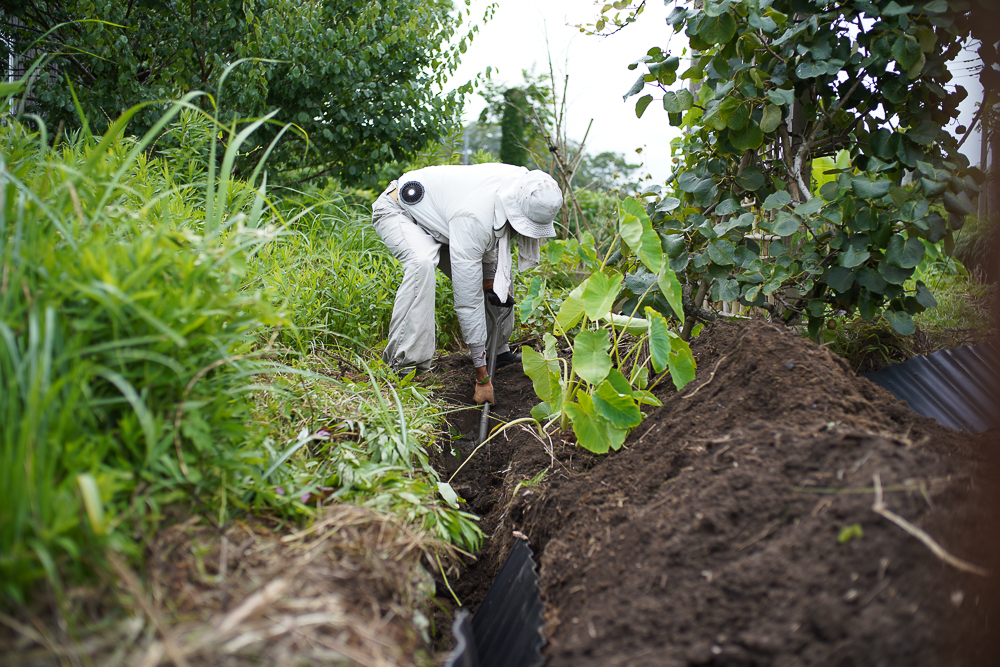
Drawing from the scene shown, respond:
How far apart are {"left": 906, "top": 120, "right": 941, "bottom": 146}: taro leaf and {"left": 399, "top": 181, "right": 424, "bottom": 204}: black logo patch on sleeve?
2.43 meters

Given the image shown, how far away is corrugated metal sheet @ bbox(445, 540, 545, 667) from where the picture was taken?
1366 millimetres

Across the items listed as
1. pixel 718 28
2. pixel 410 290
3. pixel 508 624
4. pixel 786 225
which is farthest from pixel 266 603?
pixel 410 290

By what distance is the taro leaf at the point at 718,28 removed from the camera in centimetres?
216

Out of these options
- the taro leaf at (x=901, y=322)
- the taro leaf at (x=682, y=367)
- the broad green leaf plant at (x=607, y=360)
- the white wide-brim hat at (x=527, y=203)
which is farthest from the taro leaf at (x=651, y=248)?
the white wide-brim hat at (x=527, y=203)

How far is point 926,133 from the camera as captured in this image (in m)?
2.14

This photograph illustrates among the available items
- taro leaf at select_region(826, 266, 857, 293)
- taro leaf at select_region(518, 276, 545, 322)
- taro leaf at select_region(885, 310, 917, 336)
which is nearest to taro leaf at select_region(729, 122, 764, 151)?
taro leaf at select_region(826, 266, 857, 293)

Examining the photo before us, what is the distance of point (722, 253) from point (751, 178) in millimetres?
385

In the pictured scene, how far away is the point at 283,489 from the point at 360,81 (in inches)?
150

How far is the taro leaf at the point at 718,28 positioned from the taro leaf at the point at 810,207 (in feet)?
2.29

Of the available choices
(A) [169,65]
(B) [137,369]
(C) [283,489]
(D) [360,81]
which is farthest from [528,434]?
(A) [169,65]

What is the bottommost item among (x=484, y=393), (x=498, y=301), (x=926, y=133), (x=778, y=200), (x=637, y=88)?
(x=484, y=393)

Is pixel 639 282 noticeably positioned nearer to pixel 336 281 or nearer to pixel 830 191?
pixel 830 191

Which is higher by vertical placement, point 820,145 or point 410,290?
point 820,145

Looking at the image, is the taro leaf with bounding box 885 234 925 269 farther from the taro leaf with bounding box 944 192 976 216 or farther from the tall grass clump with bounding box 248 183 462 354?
the tall grass clump with bounding box 248 183 462 354
